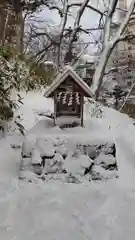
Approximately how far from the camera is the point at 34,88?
23.7 feet

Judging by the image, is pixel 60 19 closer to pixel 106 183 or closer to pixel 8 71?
pixel 8 71

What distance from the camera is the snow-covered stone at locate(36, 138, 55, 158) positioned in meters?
3.81

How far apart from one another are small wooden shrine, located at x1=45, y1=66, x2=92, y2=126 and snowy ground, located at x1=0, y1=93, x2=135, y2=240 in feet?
1.02

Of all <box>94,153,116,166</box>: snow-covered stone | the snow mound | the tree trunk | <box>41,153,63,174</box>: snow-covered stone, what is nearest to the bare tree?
the tree trunk

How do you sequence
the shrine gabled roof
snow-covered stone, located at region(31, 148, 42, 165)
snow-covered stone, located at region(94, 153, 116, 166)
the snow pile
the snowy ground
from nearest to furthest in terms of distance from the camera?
the snowy ground
snow-covered stone, located at region(31, 148, 42, 165)
snow-covered stone, located at region(94, 153, 116, 166)
the shrine gabled roof
the snow pile

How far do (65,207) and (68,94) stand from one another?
1.62m

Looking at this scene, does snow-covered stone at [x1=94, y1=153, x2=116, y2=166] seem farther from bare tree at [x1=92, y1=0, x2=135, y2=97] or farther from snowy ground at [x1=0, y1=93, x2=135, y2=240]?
bare tree at [x1=92, y1=0, x2=135, y2=97]

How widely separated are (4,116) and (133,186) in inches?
94.0

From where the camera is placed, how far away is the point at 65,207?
297 centimetres

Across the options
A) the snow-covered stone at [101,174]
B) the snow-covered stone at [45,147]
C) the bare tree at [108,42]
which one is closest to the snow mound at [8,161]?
the snow-covered stone at [45,147]

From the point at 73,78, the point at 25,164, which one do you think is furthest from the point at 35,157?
the point at 73,78

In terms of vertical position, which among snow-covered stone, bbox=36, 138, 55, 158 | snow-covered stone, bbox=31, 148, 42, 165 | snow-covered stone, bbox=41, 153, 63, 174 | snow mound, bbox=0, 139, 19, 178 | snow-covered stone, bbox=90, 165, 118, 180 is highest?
snow-covered stone, bbox=36, 138, 55, 158

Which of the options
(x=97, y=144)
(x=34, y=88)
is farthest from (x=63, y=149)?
(x=34, y=88)

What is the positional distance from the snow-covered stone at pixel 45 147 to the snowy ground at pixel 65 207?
12.5 inches
